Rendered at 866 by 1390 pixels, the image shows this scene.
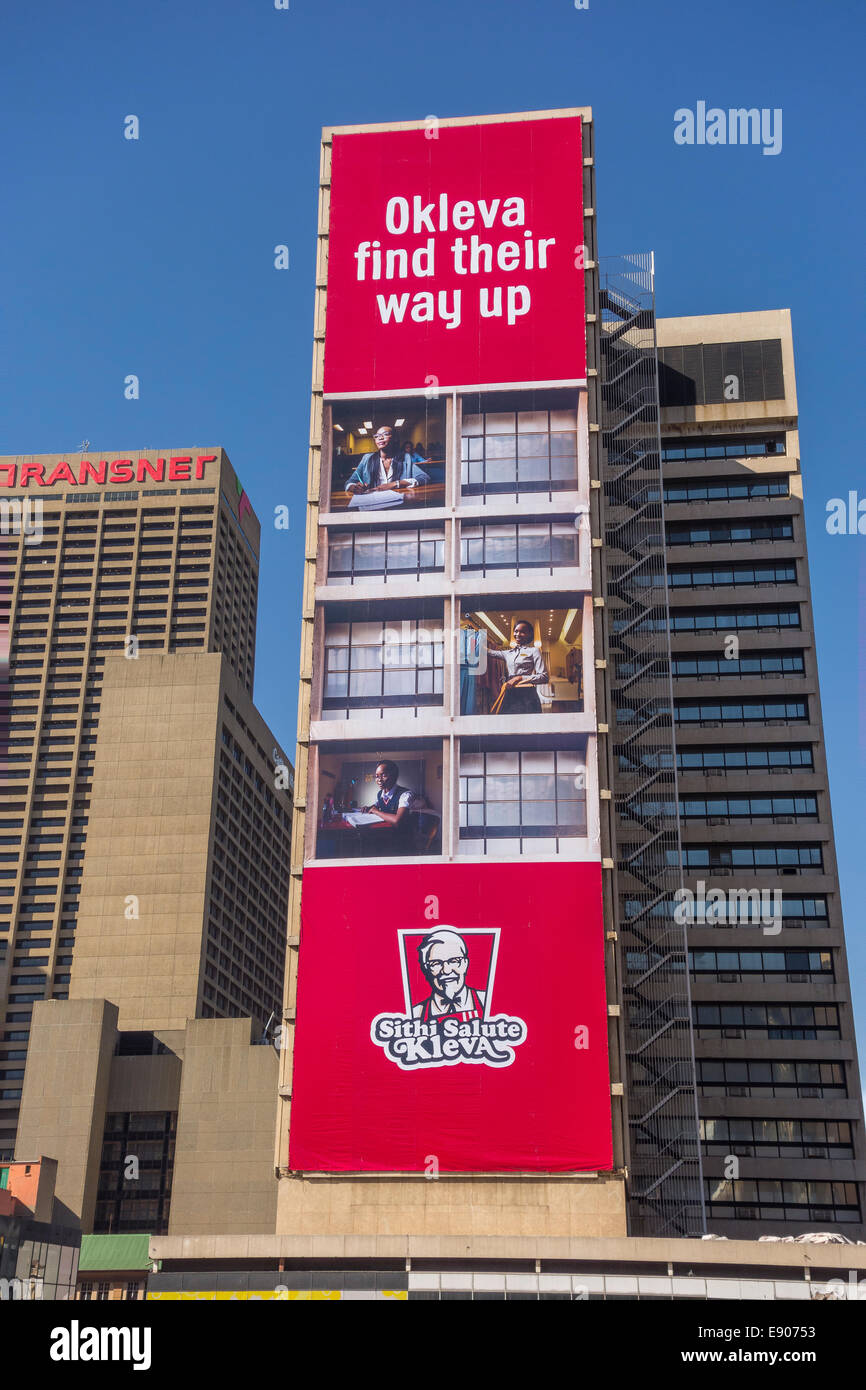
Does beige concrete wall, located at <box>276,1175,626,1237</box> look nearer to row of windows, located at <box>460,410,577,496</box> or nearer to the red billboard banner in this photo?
the red billboard banner

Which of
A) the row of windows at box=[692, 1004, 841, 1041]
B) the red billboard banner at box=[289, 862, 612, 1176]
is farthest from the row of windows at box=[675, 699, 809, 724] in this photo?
the red billboard banner at box=[289, 862, 612, 1176]

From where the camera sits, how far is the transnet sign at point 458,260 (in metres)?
72.5

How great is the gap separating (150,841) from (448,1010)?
75161 mm

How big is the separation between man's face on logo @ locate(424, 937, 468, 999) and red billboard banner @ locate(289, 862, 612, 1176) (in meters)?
0.05

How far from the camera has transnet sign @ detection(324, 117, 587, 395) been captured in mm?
72500

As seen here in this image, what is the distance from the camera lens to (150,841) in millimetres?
130875

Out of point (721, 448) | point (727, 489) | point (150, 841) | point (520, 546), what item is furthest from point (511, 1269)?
point (150, 841)

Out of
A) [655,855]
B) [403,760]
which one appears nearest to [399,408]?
[403,760]

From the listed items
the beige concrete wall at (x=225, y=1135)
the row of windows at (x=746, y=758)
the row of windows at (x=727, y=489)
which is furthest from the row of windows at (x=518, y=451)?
the beige concrete wall at (x=225, y=1135)

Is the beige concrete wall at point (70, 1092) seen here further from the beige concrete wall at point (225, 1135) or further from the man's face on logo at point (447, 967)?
the man's face on logo at point (447, 967)

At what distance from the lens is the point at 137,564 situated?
579 ft

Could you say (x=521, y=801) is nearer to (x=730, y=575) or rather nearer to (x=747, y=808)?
(x=747, y=808)
